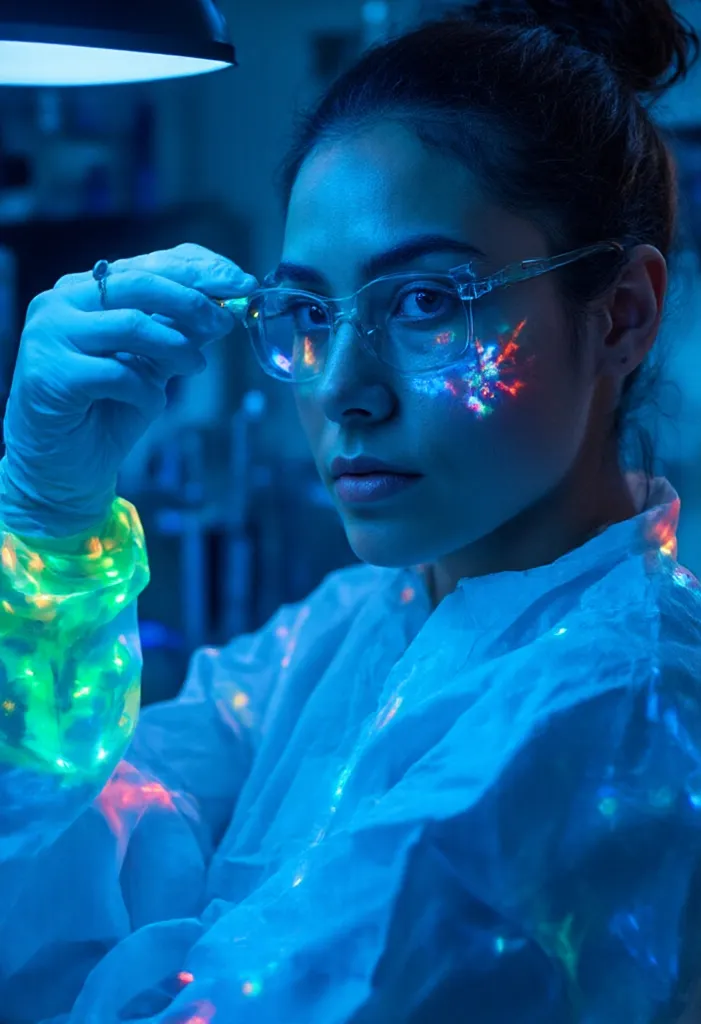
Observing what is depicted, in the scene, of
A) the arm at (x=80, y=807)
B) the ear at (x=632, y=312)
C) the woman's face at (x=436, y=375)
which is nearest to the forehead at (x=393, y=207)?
the woman's face at (x=436, y=375)

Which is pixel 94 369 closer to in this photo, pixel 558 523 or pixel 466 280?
pixel 466 280

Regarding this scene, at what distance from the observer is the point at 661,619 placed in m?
0.94

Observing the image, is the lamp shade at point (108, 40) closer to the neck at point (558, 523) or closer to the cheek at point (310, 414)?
the cheek at point (310, 414)

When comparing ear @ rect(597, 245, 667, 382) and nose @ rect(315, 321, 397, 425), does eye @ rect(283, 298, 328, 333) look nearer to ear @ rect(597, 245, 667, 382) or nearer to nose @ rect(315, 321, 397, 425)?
nose @ rect(315, 321, 397, 425)

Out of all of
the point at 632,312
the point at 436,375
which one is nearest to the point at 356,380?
the point at 436,375

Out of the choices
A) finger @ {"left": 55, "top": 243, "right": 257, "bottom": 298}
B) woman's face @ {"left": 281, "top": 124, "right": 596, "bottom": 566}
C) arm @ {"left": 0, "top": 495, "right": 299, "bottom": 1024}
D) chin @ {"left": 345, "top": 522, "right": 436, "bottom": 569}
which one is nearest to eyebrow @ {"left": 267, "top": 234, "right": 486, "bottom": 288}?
woman's face @ {"left": 281, "top": 124, "right": 596, "bottom": 566}

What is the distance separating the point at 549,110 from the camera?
3.46ft

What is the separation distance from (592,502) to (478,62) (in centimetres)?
44

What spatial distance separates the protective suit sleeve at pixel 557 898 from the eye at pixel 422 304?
1.22ft

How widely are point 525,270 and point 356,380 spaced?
0.18m

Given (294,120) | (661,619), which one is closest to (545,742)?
(661,619)

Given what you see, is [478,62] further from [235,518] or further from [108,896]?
[235,518]

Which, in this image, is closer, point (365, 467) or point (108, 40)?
point (108, 40)

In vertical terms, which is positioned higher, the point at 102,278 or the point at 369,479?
the point at 102,278
